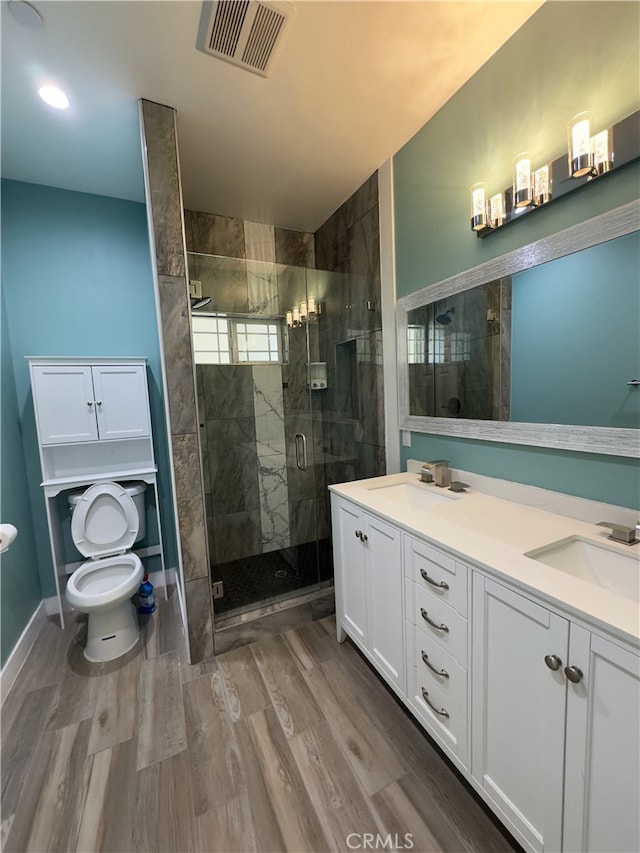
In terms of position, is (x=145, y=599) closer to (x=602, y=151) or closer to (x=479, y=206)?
(x=479, y=206)

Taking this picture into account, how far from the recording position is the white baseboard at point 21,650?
1.67 meters

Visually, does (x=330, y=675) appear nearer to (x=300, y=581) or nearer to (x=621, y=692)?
(x=300, y=581)

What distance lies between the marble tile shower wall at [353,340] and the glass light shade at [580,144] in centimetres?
118

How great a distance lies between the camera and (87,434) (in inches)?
85.5

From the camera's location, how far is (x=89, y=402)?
2.17 meters

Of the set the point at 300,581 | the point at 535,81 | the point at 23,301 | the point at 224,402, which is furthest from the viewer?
the point at 224,402

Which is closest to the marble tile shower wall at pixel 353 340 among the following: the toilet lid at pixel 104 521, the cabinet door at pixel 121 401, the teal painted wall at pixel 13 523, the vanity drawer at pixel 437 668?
the vanity drawer at pixel 437 668

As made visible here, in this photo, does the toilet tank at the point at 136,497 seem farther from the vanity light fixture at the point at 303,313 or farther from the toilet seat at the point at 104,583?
the vanity light fixture at the point at 303,313

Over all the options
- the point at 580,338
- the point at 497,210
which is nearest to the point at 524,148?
the point at 497,210

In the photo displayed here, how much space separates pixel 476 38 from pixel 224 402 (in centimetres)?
242

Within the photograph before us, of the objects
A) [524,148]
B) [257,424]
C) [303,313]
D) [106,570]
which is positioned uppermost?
[524,148]

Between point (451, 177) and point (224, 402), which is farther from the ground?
point (451, 177)

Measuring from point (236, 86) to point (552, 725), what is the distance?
2536 mm

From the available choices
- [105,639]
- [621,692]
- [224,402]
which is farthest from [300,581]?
[621,692]
